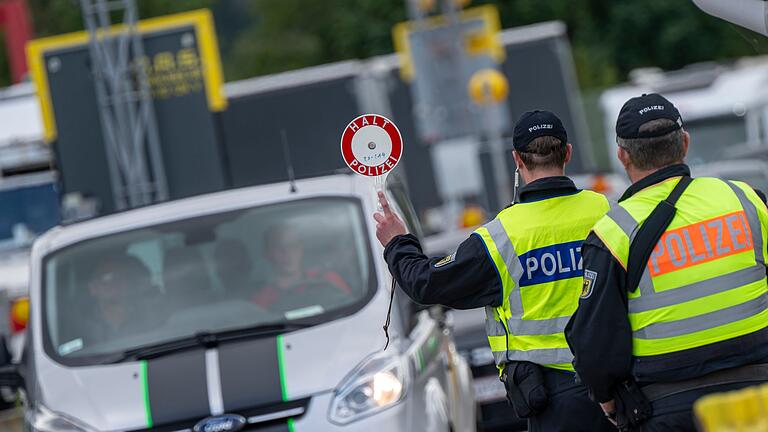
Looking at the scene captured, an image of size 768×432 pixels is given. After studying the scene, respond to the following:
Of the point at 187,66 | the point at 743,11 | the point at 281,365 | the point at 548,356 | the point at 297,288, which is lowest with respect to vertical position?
the point at 281,365

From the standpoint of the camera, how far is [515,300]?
16.1 feet

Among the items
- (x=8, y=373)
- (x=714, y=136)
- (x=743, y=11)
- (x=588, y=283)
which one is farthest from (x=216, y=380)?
(x=714, y=136)

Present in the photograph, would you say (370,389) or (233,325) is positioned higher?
(233,325)

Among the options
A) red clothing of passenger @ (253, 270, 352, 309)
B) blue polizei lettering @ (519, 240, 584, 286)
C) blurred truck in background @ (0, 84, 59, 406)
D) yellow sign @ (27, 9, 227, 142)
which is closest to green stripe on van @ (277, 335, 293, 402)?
red clothing of passenger @ (253, 270, 352, 309)

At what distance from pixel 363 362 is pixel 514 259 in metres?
1.61

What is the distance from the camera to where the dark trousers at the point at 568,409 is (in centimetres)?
488

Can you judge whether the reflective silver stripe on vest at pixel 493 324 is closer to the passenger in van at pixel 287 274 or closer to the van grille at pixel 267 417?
the van grille at pixel 267 417

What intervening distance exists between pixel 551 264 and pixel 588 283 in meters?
0.53

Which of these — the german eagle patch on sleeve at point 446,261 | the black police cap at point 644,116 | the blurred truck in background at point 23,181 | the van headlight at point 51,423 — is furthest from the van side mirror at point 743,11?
the blurred truck in background at point 23,181

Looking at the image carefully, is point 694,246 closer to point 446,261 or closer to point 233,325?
point 446,261

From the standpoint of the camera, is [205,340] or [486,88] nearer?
[205,340]

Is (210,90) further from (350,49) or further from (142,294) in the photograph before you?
(350,49)

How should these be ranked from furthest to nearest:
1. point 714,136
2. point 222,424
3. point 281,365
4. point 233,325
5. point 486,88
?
point 714,136
point 486,88
point 233,325
point 281,365
point 222,424

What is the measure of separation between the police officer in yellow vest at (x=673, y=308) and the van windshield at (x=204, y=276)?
2.49 m
